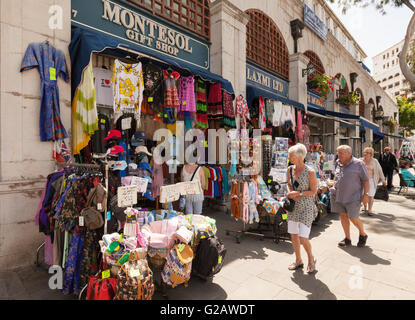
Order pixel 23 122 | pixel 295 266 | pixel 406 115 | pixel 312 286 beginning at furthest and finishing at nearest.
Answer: pixel 406 115, pixel 23 122, pixel 295 266, pixel 312 286

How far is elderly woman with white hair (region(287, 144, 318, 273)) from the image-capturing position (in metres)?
3.51

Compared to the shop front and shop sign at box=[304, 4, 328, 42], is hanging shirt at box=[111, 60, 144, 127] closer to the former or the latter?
the shop front

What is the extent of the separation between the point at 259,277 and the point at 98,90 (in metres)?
4.41

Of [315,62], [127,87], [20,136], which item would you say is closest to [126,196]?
[20,136]

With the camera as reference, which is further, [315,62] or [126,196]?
[315,62]

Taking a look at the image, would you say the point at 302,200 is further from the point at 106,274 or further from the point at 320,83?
the point at 320,83

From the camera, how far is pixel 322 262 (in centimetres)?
396

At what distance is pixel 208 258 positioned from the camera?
10.2ft

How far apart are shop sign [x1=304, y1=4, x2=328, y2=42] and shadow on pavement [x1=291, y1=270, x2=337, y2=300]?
1239cm

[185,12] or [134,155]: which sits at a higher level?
[185,12]

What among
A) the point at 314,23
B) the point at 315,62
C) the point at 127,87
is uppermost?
the point at 314,23

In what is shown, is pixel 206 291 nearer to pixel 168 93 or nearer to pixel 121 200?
pixel 121 200

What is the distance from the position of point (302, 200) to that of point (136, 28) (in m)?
5.15

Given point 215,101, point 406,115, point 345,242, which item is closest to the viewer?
point 345,242
